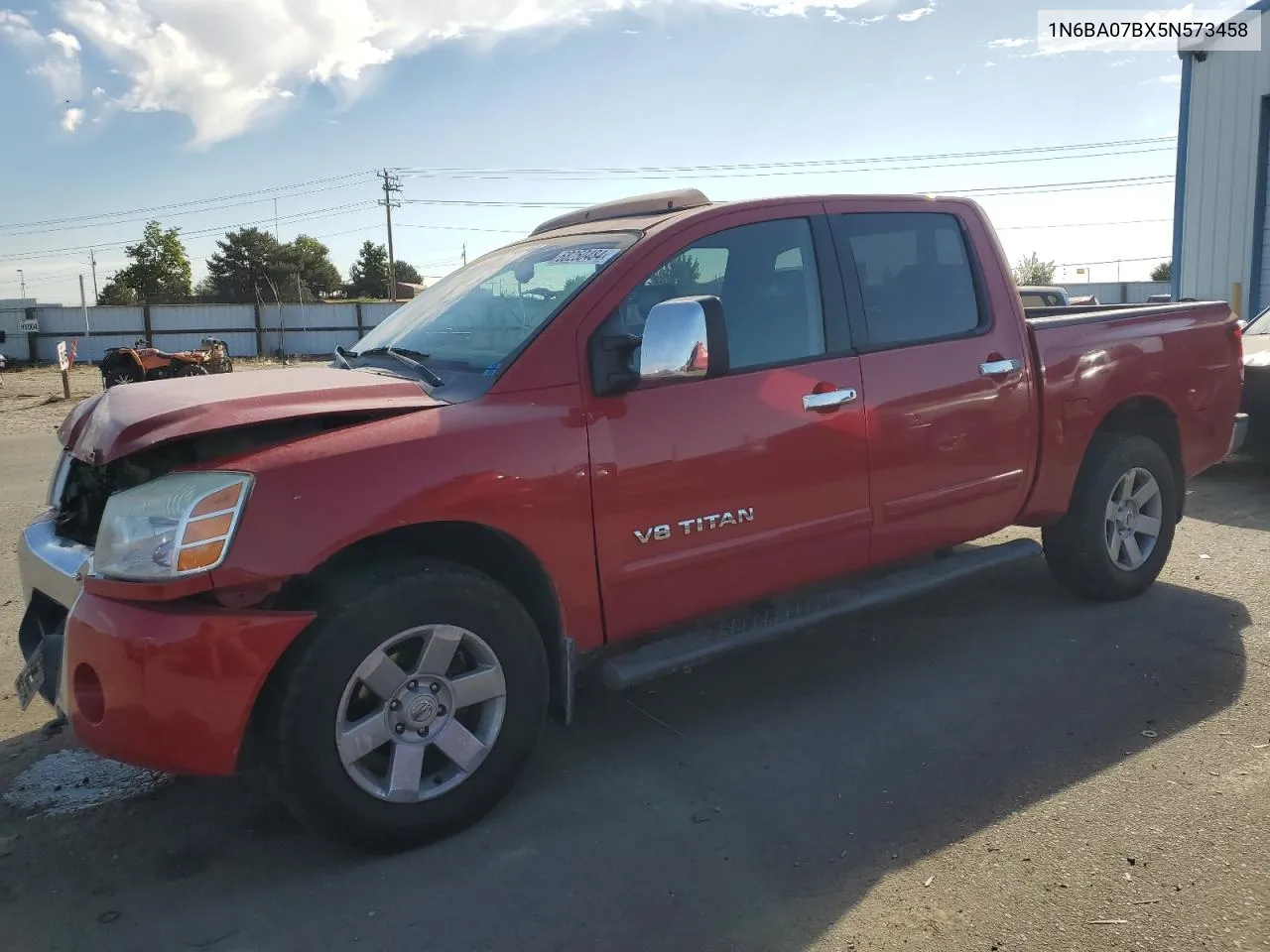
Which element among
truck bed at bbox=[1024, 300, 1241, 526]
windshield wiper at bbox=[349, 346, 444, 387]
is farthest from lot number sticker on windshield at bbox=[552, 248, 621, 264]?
truck bed at bbox=[1024, 300, 1241, 526]

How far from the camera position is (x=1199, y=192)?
1566cm

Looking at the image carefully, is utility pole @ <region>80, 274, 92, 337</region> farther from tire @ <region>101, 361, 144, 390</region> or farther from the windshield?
the windshield

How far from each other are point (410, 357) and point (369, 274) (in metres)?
79.1

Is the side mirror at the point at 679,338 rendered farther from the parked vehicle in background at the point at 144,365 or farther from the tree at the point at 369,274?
the tree at the point at 369,274

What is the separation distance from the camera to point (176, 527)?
263 cm

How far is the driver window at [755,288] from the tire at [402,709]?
3.64 ft

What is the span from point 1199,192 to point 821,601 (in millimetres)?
15096

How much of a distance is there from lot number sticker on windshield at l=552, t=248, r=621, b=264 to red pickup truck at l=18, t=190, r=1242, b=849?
0.02 meters

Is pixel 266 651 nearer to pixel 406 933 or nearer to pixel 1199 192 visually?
pixel 406 933

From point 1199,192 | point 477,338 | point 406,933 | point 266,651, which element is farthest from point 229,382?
point 1199,192

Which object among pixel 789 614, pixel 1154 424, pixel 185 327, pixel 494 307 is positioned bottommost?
pixel 789 614

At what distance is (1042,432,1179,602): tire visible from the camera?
4.75 m

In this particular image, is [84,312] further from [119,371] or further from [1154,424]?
[1154,424]

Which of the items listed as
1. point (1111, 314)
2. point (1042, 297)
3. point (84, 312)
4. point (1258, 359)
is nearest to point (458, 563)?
point (1111, 314)
